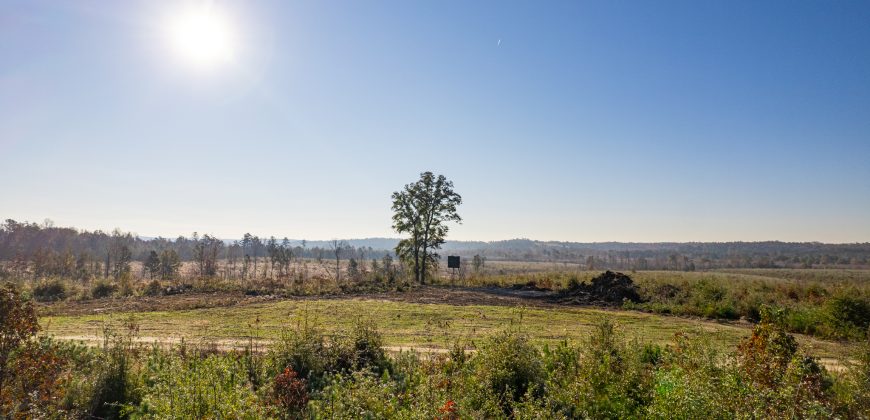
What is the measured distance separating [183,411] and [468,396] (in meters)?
4.28

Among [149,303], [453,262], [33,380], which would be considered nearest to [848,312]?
[33,380]

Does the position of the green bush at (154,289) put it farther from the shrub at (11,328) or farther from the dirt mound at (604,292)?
the dirt mound at (604,292)

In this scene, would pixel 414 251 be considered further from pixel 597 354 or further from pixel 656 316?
pixel 597 354

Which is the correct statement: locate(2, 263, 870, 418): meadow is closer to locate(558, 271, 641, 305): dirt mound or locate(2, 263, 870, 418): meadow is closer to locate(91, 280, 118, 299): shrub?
locate(558, 271, 641, 305): dirt mound

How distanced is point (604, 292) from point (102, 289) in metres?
33.7

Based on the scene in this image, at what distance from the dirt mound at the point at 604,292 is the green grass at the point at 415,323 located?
11.7 ft

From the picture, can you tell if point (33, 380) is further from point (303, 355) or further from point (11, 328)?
point (303, 355)

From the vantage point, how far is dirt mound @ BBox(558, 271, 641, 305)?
86.3 feet

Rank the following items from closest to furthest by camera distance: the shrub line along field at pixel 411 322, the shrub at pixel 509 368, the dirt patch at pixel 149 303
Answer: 1. the shrub at pixel 509 368
2. the shrub line along field at pixel 411 322
3. the dirt patch at pixel 149 303

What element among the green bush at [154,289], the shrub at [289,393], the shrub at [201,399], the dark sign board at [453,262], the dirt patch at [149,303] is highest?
the dark sign board at [453,262]

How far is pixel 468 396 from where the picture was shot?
7.19m

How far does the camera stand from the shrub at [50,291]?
27.3 metres

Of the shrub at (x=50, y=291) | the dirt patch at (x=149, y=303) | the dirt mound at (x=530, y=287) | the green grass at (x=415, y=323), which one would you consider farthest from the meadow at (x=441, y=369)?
the dirt mound at (x=530, y=287)

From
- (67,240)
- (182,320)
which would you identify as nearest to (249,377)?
(182,320)
